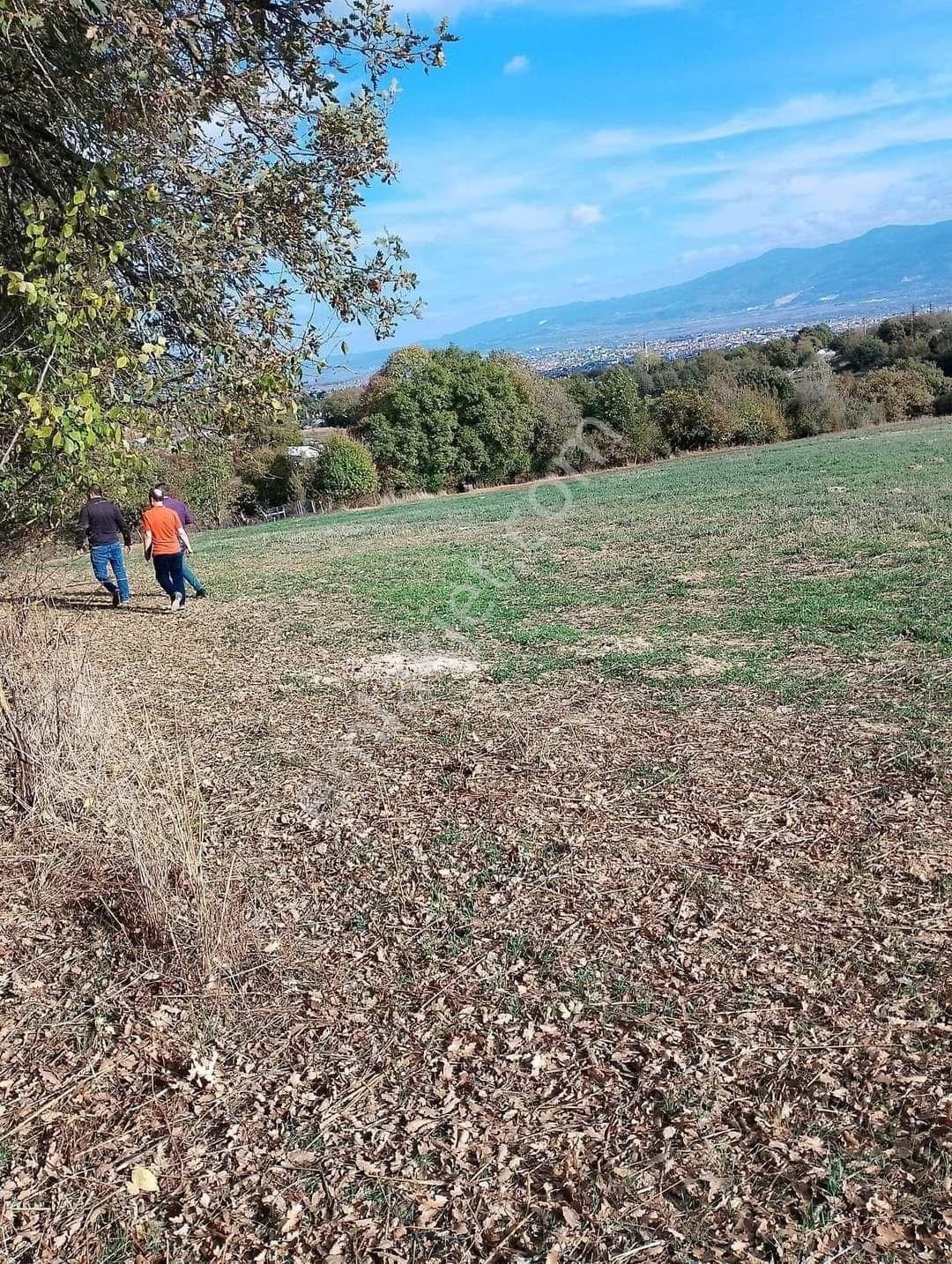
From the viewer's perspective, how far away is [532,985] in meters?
3.85

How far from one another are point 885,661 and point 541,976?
515 centimetres

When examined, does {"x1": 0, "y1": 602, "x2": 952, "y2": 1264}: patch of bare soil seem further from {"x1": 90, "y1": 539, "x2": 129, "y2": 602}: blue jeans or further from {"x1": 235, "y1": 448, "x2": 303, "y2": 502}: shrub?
{"x1": 235, "y1": 448, "x2": 303, "y2": 502}: shrub

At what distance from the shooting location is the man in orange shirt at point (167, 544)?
11766 millimetres

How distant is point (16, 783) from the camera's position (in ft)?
18.0

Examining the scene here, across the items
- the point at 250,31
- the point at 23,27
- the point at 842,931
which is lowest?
the point at 842,931

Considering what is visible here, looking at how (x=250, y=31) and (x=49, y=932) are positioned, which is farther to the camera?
(x=250, y=31)

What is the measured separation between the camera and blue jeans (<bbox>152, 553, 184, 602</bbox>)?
1255 cm

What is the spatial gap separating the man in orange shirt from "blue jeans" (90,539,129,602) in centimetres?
49

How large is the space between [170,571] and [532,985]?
10595 millimetres

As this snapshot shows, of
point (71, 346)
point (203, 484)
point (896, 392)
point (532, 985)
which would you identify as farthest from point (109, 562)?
point (896, 392)

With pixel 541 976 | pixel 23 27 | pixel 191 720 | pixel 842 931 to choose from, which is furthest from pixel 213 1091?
pixel 23 27

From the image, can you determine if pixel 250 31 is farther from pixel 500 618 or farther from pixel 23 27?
pixel 500 618

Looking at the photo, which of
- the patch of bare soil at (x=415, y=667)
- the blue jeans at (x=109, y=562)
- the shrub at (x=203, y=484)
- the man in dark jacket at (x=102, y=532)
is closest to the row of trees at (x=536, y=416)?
the shrub at (x=203, y=484)

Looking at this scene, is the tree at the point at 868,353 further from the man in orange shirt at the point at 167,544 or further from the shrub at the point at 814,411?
the man in orange shirt at the point at 167,544
